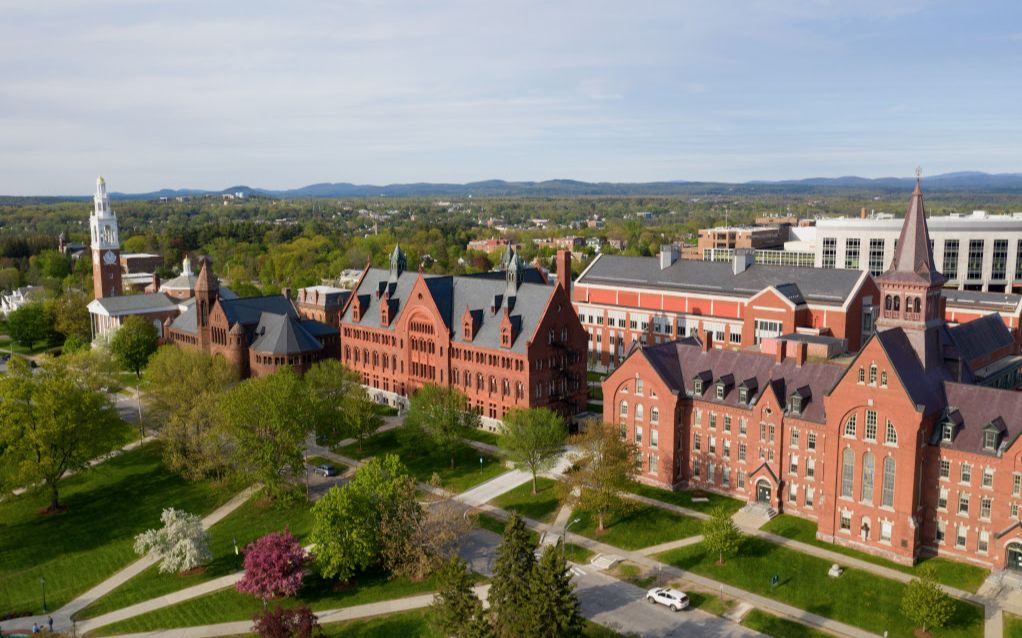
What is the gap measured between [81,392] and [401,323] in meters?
37.4

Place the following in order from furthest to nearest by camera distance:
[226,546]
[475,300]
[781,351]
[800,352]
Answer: [475,300] < [781,351] < [800,352] < [226,546]

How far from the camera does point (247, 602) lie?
197ft

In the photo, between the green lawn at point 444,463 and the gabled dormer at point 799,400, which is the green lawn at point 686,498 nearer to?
the gabled dormer at point 799,400

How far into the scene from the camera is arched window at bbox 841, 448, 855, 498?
6421cm

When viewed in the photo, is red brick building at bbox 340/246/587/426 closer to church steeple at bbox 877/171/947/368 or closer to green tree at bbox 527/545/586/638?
church steeple at bbox 877/171/947/368

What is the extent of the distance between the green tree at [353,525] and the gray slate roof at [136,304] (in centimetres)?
9829

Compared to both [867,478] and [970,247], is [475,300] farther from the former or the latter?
[970,247]

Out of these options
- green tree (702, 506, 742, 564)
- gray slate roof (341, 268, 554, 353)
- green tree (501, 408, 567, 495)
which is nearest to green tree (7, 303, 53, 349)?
gray slate roof (341, 268, 554, 353)

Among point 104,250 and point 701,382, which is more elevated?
point 104,250

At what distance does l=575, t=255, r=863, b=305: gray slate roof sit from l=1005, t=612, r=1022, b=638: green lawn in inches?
2236

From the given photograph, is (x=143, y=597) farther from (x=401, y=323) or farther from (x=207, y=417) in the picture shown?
(x=401, y=323)

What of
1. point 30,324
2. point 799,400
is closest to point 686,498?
point 799,400

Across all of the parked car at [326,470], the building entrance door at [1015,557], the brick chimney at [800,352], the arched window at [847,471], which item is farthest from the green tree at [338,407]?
the building entrance door at [1015,557]

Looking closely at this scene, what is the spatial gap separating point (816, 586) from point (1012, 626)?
39.4 feet
